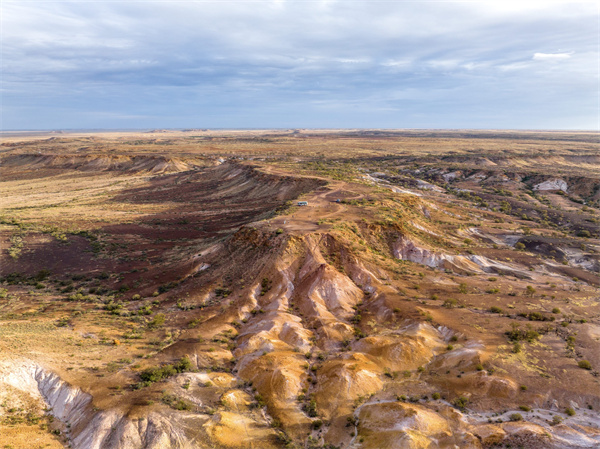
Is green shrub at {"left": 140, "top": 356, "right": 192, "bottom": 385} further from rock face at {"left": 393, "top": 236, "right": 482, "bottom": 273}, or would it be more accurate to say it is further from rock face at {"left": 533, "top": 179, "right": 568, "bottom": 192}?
rock face at {"left": 533, "top": 179, "right": 568, "bottom": 192}

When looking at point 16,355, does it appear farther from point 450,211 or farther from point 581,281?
point 450,211

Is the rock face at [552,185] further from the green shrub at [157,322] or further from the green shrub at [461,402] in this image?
the green shrub at [157,322]

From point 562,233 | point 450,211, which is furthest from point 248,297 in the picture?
point 562,233

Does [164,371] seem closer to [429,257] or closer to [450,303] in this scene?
[450,303]

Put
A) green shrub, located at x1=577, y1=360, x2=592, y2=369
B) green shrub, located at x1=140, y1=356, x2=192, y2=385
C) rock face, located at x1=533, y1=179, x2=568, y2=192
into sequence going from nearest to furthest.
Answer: green shrub, located at x1=140, y1=356, x2=192, y2=385
green shrub, located at x1=577, y1=360, x2=592, y2=369
rock face, located at x1=533, y1=179, x2=568, y2=192

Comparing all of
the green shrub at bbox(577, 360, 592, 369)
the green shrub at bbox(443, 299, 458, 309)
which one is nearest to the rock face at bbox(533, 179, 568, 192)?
the green shrub at bbox(443, 299, 458, 309)

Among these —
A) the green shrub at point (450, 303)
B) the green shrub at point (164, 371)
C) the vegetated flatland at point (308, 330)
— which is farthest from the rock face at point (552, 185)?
the green shrub at point (164, 371)
